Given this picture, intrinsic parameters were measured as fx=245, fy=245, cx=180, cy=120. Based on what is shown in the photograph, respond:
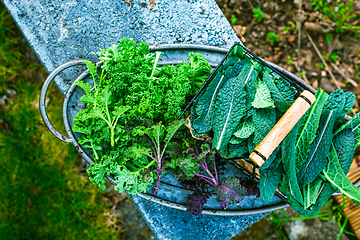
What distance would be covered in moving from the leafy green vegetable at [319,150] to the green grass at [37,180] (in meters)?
2.43

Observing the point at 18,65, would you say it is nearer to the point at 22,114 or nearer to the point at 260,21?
the point at 22,114

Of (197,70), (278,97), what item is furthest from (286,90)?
(197,70)

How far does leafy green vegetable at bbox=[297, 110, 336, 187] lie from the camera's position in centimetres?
179

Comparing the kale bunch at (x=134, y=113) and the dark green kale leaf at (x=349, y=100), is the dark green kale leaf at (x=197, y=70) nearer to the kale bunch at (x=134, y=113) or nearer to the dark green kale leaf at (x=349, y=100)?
the kale bunch at (x=134, y=113)

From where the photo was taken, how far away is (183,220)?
2.38 metres

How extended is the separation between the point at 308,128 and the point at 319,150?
20cm

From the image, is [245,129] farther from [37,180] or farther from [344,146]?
[37,180]

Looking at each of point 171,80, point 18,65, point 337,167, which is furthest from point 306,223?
point 18,65

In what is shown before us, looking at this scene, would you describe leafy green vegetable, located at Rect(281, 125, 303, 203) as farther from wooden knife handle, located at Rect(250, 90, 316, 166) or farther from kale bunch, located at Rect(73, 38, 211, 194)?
kale bunch, located at Rect(73, 38, 211, 194)

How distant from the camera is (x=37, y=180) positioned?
123 inches

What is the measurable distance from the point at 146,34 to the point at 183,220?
74.7 inches

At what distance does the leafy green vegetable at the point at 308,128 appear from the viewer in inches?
69.9

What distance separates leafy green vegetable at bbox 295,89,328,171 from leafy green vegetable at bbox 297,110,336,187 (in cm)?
8

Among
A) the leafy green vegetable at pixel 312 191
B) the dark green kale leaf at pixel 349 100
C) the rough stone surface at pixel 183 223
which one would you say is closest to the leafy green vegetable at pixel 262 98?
the dark green kale leaf at pixel 349 100
